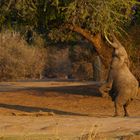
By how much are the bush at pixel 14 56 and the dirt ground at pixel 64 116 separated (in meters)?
20.3

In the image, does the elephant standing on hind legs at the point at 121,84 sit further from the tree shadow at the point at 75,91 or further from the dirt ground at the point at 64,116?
the tree shadow at the point at 75,91

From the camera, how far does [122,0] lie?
1017 inches

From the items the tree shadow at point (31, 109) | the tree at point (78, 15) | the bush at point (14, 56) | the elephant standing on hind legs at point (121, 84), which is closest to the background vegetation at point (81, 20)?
the tree at point (78, 15)

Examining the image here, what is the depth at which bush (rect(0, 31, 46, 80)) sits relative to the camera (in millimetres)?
50844

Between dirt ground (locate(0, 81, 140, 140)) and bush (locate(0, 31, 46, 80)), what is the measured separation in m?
20.3

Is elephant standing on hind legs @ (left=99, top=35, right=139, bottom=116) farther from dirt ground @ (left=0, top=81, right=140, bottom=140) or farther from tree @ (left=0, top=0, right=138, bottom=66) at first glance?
tree @ (left=0, top=0, right=138, bottom=66)

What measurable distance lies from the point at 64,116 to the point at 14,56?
30.0 m

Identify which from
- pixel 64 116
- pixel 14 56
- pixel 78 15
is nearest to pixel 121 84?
pixel 64 116

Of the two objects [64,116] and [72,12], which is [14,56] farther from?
[64,116]

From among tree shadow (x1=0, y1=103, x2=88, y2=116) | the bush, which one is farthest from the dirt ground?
the bush

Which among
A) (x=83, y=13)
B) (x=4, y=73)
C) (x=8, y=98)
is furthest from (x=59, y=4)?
(x=4, y=73)

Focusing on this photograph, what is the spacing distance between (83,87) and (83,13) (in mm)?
6126

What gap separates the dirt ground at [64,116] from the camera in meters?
15.5

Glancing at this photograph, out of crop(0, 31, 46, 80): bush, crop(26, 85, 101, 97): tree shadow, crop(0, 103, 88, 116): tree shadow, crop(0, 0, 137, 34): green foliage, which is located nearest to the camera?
crop(0, 103, 88, 116): tree shadow
